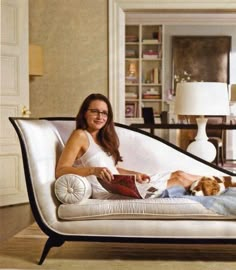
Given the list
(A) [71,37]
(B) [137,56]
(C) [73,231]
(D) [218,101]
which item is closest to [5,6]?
(A) [71,37]

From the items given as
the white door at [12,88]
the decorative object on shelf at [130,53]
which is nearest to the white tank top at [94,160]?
the white door at [12,88]

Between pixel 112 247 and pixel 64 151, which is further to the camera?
pixel 112 247

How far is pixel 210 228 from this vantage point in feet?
9.61

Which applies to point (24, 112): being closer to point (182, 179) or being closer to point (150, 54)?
point (182, 179)

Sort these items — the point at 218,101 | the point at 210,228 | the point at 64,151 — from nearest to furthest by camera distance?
the point at 210,228
the point at 64,151
the point at 218,101

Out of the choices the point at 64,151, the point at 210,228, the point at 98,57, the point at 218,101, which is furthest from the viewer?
the point at 98,57

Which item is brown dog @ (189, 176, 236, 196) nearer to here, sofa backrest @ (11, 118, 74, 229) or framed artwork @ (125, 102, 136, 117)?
sofa backrest @ (11, 118, 74, 229)

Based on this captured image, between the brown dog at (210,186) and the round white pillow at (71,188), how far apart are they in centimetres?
66

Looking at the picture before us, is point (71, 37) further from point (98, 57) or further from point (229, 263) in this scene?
point (229, 263)

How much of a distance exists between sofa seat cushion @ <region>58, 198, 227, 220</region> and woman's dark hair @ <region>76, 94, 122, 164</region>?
0.45 m

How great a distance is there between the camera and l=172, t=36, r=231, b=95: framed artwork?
10703mm

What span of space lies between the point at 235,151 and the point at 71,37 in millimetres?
6072

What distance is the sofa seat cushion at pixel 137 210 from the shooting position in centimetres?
293

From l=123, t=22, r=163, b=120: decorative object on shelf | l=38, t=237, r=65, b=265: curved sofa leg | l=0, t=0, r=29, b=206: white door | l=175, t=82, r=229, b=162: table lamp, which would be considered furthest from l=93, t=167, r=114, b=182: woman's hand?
l=123, t=22, r=163, b=120: decorative object on shelf
